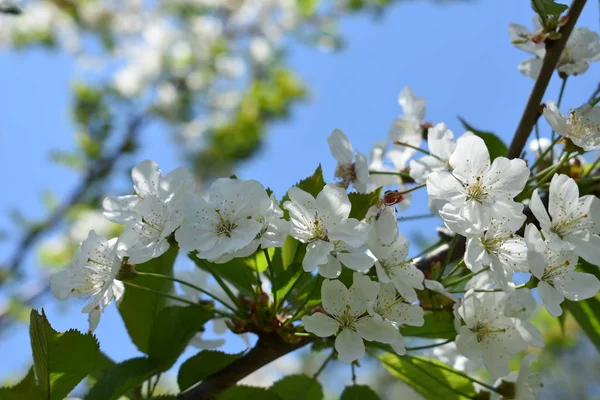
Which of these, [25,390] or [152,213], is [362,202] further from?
[25,390]

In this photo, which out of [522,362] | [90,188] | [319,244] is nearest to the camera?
[319,244]

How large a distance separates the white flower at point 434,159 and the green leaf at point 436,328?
25 centimetres

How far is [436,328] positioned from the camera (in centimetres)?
103

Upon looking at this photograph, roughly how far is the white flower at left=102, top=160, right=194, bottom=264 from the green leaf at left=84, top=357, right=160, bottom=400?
200 mm

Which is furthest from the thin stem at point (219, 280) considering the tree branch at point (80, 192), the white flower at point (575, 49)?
the tree branch at point (80, 192)

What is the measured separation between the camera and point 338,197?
817 mm

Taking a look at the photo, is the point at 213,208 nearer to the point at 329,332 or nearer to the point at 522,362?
the point at 329,332

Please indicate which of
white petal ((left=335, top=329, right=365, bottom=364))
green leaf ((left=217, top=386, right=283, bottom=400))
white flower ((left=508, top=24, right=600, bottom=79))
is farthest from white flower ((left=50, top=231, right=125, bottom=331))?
white flower ((left=508, top=24, right=600, bottom=79))

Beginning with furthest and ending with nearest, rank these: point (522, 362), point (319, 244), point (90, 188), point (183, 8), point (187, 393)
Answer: point (183, 8) → point (90, 188) → point (522, 362) → point (187, 393) → point (319, 244)

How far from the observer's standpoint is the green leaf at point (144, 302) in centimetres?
101

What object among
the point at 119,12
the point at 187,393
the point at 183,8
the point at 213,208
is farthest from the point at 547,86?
the point at 119,12

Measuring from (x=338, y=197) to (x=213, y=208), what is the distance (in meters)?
0.19

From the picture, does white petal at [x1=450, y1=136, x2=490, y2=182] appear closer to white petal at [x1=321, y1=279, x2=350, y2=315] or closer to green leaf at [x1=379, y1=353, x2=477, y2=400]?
white petal at [x1=321, y1=279, x2=350, y2=315]

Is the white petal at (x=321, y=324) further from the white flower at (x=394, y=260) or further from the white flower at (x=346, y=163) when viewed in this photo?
the white flower at (x=346, y=163)
